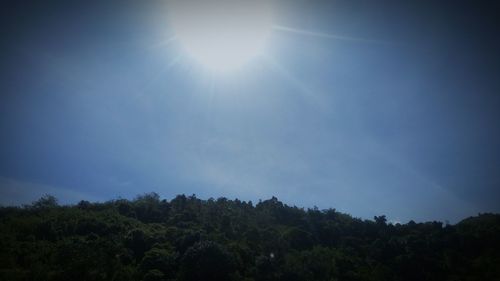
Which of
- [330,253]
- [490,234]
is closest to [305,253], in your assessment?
[330,253]

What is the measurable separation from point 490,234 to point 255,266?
37214 millimetres

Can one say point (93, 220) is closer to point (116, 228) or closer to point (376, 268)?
point (116, 228)

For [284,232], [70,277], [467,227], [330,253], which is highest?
[467,227]

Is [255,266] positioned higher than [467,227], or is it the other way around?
[467,227]

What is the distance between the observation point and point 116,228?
187ft

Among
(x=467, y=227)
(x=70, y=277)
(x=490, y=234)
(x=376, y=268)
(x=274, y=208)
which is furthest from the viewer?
(x=274, y=208)

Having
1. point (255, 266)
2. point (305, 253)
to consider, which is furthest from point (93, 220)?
point (305, 253)

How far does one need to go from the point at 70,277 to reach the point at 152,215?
28656 mm

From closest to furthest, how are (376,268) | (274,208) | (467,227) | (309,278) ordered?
(309,278)
(376,268)
(467,227)
(274,208)

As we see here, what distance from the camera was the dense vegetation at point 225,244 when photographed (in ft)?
139

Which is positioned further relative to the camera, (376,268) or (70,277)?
(376,268)

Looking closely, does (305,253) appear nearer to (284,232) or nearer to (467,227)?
(284,232)

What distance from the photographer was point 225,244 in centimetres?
5106

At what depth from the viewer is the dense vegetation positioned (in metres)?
42.5
